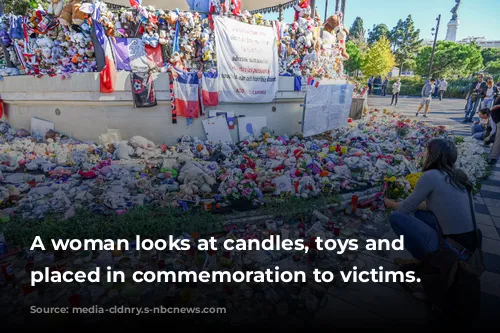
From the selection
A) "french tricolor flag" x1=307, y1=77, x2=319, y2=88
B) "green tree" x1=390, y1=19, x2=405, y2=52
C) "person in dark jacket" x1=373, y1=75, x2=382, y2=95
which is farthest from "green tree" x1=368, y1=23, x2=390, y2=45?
"french tricolor flag" x1=307, y1=77, x2=319, y2=88

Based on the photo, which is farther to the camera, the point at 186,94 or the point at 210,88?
the point at 210,88

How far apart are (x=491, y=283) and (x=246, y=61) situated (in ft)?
21.1

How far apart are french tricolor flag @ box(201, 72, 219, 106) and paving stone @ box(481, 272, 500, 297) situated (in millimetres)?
6092

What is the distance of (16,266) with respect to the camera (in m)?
2.85

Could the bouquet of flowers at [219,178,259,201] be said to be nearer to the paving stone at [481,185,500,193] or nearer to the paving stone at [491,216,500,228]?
the paving stone at [491,216,500,228]

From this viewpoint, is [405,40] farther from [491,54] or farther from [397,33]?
[491,54]

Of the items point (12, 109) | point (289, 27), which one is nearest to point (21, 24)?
point (12, 109)

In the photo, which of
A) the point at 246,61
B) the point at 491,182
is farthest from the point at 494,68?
the point at 246,61

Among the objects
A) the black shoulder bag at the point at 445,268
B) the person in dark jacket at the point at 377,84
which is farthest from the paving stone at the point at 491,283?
the person in dark jacket at the point at 377,84

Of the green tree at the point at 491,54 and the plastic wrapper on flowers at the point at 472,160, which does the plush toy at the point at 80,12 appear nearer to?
the plastic wrapper on flowers at the point at 472,160

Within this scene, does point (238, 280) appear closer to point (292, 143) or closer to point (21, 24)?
point (292, 143)

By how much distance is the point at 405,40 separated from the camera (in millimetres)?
51750

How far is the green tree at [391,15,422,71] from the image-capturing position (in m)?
44.2

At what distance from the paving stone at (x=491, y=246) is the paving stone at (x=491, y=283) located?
0.48 m
